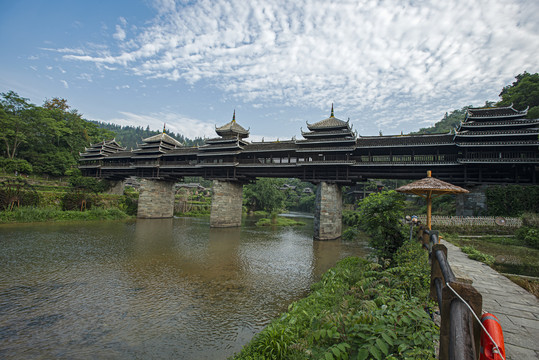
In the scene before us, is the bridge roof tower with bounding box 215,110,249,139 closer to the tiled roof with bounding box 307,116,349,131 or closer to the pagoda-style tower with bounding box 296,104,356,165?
the pagoda-style tower with bounding box 296,104,356,165

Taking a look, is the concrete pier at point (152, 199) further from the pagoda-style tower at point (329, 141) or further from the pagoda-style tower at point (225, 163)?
the pagoda-style tower at point (329, 141)

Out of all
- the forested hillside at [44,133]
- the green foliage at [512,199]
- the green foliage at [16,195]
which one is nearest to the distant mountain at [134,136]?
the forested hillside at [44,133]

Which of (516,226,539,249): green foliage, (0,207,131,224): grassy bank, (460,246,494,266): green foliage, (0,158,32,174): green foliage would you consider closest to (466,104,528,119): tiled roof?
(516,226,539,249): green foliage

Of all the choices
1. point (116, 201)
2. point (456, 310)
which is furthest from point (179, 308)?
point (116, 201)

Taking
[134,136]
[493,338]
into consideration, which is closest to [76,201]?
[493,338]

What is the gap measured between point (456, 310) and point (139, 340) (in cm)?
629

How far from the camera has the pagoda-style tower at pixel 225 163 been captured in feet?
82.4

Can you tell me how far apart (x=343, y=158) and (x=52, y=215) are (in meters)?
27.3

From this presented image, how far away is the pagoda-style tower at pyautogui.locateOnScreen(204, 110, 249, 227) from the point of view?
25.1 metres

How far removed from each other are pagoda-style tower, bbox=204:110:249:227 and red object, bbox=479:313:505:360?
2344 centimetres

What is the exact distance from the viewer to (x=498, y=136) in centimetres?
1681

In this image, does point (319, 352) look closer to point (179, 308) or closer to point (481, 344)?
point (481, 344)

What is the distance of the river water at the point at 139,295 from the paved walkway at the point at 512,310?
470 centimetres

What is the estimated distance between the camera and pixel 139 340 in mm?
5613
